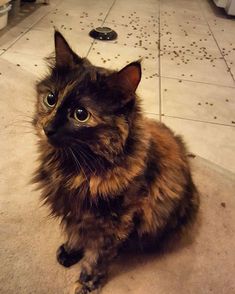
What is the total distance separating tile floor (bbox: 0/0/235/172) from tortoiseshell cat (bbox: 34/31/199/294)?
2.63 ft

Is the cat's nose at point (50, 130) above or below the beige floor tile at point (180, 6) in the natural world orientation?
above

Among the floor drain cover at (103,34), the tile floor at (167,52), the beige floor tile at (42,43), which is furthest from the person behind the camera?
A: the floor drain cover at (103,34)

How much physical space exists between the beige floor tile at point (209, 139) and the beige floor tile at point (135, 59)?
209 millimetres

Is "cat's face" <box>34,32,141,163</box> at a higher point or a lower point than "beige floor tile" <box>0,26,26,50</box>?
higher

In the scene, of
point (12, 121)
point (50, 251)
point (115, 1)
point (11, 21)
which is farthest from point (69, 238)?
Result: point (115, 1)

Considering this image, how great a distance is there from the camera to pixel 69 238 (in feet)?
3.70

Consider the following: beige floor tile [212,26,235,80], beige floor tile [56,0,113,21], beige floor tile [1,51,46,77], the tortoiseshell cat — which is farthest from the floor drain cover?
the tortoiseshell cat

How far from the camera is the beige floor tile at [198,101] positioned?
216cm

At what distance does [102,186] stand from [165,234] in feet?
1.25

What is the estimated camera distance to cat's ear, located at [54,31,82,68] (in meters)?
0.94

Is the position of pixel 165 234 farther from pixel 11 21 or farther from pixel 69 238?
pixel 11 21

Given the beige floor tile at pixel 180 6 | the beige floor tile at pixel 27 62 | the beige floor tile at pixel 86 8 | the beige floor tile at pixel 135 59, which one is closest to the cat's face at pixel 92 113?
the beige floor tile at pixel 135 59

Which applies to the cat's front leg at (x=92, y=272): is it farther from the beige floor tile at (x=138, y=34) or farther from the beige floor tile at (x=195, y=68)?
the beige floor tile at (x=138, y=34)

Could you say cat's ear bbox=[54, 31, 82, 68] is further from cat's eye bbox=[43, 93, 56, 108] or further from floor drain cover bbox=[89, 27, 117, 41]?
floor drain cover bbox=[89, 27, 117, 41]
